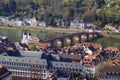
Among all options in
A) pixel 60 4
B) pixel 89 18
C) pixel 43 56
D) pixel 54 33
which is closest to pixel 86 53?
pixel 43 56

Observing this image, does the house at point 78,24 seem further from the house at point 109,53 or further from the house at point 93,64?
the house at point 93,64

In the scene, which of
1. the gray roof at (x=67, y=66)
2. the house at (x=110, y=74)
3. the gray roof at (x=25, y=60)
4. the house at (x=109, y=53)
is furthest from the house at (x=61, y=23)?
the house at (x=110, y=74)

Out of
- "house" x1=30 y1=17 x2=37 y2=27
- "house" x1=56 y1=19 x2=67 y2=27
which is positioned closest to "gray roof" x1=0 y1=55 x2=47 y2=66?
"house" x1=56 y1=19 x2=67 y2=27

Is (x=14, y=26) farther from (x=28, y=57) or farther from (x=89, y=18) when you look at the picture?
(x=28, y=57)

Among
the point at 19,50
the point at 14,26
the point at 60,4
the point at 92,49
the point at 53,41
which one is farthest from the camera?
the point at 60,4

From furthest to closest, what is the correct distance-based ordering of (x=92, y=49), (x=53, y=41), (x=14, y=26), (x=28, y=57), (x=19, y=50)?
(x=14, y=26), (x=53, y=41), (x=92, y=49), (x=19, y=50), (x=28, y=57)

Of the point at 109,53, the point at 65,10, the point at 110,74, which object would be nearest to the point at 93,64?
the point at 110,74

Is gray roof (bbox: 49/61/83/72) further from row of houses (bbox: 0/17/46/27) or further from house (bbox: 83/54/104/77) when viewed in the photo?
row of houses (bbox: 0/17/46/27)
